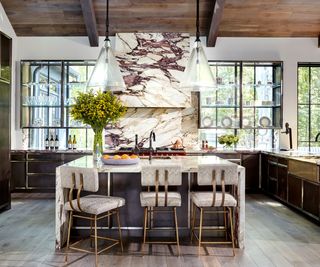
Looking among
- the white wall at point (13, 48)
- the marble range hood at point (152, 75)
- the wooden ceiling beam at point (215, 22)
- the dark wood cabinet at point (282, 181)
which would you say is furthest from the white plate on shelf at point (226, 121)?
the white wall at point (13, 48)

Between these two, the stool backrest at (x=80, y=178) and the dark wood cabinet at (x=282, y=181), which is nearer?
the stool backrest at (x=80, y=178)

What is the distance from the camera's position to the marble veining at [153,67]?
7.36 metres

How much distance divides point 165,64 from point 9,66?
2781 millimetres

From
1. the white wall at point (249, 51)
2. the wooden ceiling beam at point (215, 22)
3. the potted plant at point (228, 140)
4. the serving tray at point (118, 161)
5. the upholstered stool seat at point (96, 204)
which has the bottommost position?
the upholstered stool seat at point (96, 204)

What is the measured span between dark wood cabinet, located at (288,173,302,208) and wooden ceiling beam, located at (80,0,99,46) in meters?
4.28

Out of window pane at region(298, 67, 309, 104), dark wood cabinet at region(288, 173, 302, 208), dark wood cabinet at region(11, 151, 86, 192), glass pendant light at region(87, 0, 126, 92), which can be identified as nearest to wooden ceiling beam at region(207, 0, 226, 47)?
window pane at region(298, 67, 309, 104)

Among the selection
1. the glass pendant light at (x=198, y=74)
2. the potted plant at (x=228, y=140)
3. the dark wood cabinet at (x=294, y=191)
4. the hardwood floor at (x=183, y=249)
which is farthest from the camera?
the potted plant at (x=228, y=140)

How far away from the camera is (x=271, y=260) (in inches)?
145

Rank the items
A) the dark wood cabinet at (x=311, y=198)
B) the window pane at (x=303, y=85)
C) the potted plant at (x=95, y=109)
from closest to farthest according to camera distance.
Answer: the potted plant at (x=95, y=109)
the dark wood cabinet at (x=311, y=198)
the window pane at (x=303, y=85)

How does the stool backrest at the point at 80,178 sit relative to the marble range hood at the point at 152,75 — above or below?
below

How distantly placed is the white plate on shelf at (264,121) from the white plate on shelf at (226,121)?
2.05 feet

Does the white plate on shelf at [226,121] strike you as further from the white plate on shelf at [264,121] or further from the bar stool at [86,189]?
the bar stool at [86,189]

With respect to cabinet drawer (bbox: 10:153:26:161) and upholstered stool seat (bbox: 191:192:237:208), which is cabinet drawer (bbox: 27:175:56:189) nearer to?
cabinet drawer (bbox: 10:153:26:161)

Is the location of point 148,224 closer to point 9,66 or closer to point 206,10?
point 9,66
